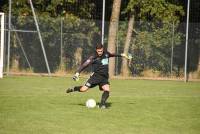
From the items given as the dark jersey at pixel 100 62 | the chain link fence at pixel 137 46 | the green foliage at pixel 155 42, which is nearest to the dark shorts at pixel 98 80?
the dark jersey at pixel 100 62

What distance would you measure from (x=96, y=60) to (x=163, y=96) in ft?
16.8

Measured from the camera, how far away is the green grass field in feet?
42.7

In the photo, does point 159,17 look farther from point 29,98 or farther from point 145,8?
point 29,98

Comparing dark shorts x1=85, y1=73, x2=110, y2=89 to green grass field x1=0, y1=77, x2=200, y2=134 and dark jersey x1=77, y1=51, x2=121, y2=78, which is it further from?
green grass field x1=0, y1=77, x2=200, y2=134

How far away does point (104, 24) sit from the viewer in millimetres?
34125

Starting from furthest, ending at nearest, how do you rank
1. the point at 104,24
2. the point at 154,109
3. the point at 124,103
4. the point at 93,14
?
1. the point at 93,14
2. the point at 104,24
3. the point at 124,103
4. the point at 154,109

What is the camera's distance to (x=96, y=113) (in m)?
15.9

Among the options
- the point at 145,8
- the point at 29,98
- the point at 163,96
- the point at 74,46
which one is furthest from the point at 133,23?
the point at 29,98

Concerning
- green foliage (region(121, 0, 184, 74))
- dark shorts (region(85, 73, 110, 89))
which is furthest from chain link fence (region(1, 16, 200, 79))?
dark shorts (region(85, 73, 110, 89))

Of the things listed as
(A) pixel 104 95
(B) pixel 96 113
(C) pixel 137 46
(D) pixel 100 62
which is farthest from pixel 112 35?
(B) pixel 96 113

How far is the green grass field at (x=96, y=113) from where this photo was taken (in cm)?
1302

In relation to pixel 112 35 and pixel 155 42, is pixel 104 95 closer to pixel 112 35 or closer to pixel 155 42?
pixel 112 35

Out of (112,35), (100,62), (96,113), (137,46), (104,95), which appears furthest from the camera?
(137,46)

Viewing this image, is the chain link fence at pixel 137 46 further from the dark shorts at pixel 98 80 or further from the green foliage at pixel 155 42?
the dark shorts at pixel 98 80
